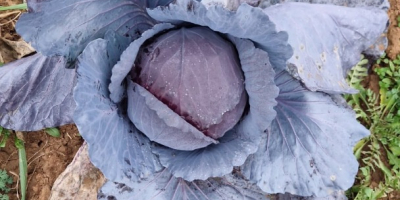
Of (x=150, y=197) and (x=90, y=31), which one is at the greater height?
(x=90, y=31)

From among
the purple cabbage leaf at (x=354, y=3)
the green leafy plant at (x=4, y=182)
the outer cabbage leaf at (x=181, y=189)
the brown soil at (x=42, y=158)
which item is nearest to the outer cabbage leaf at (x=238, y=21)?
the purple cabbage leaf at (x=354, y=3)

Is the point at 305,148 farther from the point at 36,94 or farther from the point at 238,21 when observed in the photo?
the point at 36,94

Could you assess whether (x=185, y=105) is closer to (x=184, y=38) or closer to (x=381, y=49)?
(x=184, y=38)

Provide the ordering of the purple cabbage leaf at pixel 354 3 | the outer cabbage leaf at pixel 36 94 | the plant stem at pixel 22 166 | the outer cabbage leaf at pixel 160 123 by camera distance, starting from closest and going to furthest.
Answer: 1. the outer cabbage leaf at pixel 160 123
2. the purple cabbage leaf at pixel 354 3
3. the outer cabbage leaf at pixel 36 94
4. the plant stem at pixel 22 166

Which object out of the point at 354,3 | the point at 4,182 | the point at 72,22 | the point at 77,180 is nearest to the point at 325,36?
the point at 354,3

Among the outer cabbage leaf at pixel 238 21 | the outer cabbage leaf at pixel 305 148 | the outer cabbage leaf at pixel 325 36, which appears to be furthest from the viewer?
the outer cabbage leaf at pixel 305 148

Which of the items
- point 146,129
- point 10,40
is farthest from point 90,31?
point 10,40

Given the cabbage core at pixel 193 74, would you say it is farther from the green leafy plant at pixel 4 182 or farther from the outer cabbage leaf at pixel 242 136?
the green leafy plant at pixel 4 182
